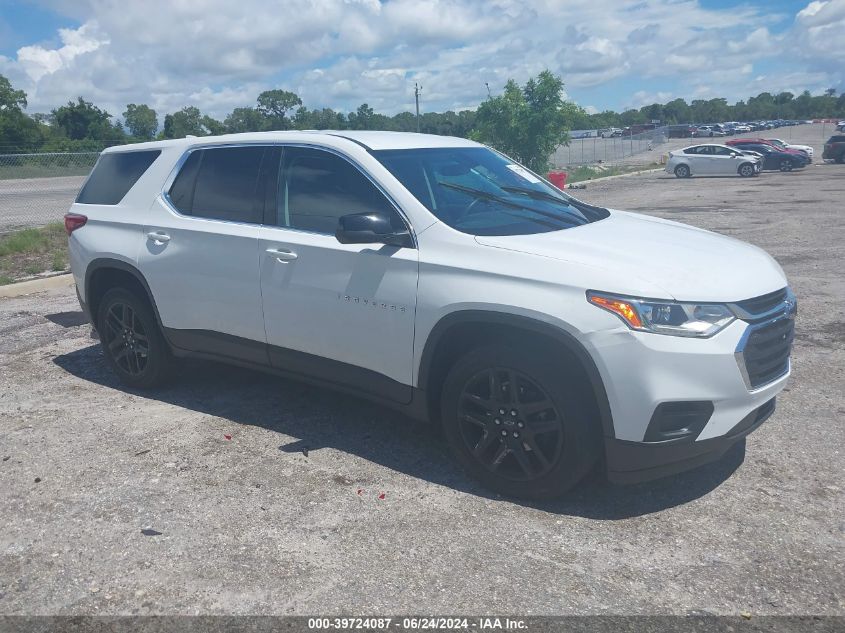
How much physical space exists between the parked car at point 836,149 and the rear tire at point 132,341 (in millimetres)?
39434

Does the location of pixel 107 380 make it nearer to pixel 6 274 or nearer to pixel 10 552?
pixel 10 552

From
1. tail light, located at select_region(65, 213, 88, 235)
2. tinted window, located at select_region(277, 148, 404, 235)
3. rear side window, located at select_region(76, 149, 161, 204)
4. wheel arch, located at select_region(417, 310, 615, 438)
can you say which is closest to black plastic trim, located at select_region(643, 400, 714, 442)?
wheel arch, located at select_region(417, 310, 615, 438)

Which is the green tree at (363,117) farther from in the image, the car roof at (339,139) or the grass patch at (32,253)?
the car roof at (339,139)

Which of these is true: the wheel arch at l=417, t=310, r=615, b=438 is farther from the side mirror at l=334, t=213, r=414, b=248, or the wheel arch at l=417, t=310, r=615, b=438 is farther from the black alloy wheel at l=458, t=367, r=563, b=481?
the side mirror at l=334, t=213, r=414, b=248

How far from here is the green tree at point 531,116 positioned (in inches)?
1051

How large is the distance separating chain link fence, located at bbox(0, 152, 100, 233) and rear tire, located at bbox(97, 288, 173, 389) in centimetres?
970

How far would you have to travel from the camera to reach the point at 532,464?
4.03 metres

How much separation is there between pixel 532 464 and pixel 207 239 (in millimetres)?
2679

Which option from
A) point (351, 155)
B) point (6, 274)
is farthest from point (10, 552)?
point (6, 274)

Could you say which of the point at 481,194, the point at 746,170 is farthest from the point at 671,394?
the point at 746,170

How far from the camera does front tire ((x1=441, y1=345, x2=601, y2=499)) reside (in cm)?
384

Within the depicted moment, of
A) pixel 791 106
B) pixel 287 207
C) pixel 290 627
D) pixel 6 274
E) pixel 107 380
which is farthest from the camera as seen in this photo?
pixel 791 106

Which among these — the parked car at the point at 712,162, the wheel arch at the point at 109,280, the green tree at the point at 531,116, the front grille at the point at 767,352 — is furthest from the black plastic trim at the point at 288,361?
the parked car at the point at 712,162

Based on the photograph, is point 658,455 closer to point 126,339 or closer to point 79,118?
point 126,339
